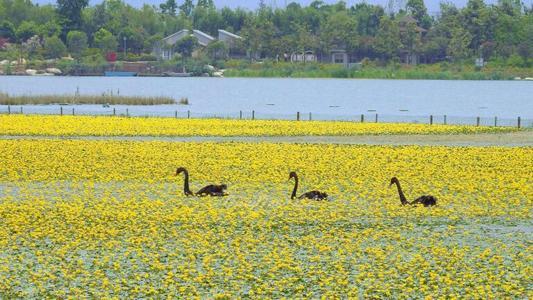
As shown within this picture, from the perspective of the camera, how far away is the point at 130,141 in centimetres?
5697

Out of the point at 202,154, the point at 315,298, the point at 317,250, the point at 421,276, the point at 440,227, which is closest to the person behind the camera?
the point at 315,298

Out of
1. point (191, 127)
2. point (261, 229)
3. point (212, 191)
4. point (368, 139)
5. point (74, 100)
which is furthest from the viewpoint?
point (74, 100)

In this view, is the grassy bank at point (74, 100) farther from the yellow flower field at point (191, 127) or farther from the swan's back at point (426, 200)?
the swan's back at point (426, 200)

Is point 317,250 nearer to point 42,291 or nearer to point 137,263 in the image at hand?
point 137,263

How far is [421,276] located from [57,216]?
11416mm

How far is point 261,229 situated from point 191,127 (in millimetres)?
41558

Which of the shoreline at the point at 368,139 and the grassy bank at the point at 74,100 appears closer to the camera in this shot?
the shoreline at the point at 368,139

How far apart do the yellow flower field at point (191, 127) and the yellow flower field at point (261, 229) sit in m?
16.4

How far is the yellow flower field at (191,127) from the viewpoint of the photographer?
64.6 m

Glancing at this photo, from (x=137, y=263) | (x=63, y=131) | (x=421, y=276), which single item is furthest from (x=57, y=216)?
(x=63, y=131)

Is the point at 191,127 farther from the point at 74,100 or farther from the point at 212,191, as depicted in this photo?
the point at 74,100

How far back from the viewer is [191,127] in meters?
70.7

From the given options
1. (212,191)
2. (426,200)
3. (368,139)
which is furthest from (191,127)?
(426,200)

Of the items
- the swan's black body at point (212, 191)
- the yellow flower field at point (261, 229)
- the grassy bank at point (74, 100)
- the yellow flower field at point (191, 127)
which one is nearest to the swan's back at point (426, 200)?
the yellow flower field at point (261, 229)
